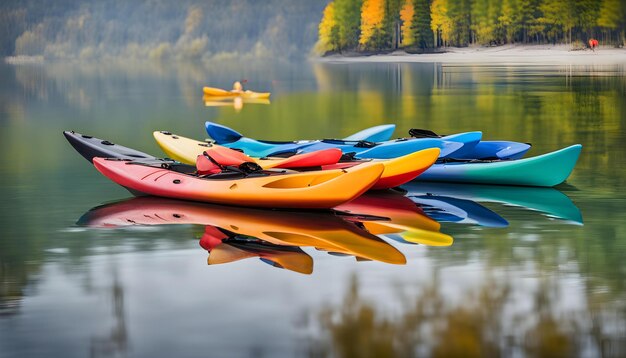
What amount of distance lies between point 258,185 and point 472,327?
3.38 m

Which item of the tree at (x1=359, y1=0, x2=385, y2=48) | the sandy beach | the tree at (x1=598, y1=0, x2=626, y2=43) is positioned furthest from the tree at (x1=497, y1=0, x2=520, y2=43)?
the tree at (x1=359, y1=0, x2=385, y2=48)

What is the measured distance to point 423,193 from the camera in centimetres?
995

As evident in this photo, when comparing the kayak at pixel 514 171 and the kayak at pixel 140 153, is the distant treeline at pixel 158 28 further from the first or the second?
the kayak at pixel 514 171

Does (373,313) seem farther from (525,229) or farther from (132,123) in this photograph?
(132,123)

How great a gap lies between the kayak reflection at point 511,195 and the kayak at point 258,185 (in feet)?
Answer: 5.01

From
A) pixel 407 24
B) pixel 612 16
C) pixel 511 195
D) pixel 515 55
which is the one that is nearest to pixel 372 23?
pixel 407 24

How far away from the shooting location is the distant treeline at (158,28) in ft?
370

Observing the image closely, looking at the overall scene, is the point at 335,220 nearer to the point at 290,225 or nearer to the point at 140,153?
the point at 290,225

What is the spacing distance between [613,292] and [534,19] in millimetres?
58121

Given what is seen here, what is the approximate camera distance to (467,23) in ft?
220

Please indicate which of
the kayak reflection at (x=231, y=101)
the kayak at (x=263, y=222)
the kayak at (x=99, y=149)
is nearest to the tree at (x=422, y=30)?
the kayak reflection at (x=231, y=101)

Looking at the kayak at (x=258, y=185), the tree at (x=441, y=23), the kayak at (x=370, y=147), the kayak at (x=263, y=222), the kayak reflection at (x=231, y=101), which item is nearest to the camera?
the kayak at (x=263, y=222)

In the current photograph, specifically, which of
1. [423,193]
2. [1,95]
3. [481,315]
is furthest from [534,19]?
[481,315]

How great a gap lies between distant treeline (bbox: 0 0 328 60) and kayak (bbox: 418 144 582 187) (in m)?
97.4
